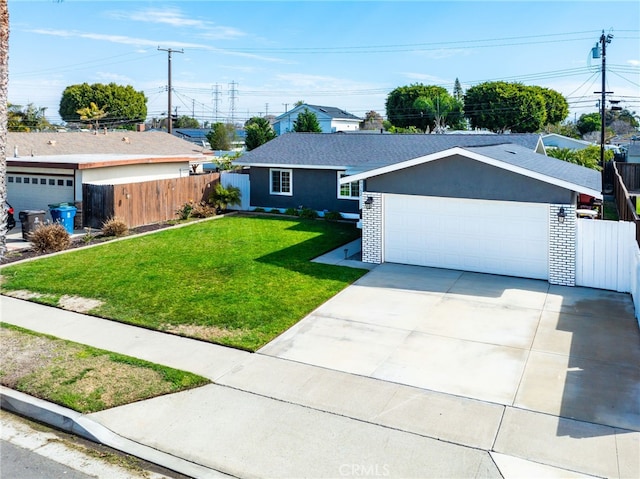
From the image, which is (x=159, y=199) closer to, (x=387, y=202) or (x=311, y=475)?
(x=387, y=202)

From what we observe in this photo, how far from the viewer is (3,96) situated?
13211mm

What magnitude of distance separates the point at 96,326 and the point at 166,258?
5.50 metres

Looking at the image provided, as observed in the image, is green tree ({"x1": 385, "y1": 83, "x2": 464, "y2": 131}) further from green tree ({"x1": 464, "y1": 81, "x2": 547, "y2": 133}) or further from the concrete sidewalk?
the concrete sidewalk

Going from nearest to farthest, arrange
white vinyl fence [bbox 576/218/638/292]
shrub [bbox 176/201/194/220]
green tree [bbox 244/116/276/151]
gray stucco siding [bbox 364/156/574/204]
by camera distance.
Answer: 1. white vinyl fence [bbox 576/218/638/292]
2. gray stucco siding [bbox 364/156/574/204]
3. shrub [bbox 176/201/194/220]
4. green tree [bbox 244/116/276/151]

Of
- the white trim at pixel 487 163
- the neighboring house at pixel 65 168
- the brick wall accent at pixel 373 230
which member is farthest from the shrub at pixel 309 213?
the brick wall accent at pixel 373 230

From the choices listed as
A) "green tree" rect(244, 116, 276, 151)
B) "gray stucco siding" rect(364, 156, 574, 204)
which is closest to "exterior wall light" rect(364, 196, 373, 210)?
"gray stucco siding" rect(364, 156, 574, 204)

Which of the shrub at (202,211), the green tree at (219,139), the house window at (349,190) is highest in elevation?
the green tree at (219,139)

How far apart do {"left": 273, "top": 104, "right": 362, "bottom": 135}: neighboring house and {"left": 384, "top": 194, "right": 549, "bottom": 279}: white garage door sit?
4840 centimetres

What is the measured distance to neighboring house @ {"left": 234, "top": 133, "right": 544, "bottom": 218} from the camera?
22.9 metres

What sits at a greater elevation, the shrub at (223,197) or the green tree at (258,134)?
the green tree at (258,134)

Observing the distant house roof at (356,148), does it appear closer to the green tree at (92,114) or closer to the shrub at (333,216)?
the shrub at (333,216)

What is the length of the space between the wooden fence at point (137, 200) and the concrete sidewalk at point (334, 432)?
13.1 meters

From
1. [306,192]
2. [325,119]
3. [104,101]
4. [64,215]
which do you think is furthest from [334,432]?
[104,101]

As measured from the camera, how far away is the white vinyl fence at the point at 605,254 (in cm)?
1256
